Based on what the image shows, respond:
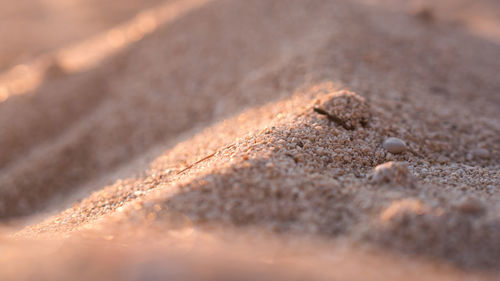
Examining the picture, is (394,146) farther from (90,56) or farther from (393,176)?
(90,56)

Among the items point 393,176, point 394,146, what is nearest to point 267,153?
point 393,176

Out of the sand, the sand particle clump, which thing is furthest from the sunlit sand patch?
the sand particle clump

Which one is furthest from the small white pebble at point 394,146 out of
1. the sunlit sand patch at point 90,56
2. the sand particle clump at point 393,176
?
the sunlit sand patch at point 90,56

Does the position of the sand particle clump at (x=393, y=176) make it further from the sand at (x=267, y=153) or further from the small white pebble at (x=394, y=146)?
the small white pebble at (x=394, y=146)

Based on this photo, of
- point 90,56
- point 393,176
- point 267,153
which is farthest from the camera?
point 90,56

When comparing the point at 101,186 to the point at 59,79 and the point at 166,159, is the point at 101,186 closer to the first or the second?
the point at 166,159

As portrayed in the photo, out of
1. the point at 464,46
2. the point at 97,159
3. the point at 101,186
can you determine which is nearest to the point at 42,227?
the point at 101,186
